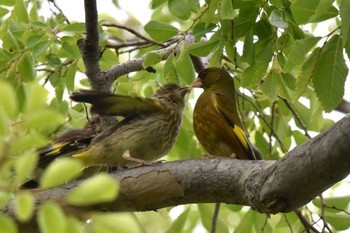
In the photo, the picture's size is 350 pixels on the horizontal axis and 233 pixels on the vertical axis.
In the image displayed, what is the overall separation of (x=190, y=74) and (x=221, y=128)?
894mm

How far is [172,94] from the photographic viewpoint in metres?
5.14

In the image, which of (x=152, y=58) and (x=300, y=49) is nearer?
(x=300, y=49)

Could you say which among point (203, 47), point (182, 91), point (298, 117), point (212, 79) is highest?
point (203, 47)

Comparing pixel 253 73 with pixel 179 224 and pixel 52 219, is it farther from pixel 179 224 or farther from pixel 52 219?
pixel 52 219

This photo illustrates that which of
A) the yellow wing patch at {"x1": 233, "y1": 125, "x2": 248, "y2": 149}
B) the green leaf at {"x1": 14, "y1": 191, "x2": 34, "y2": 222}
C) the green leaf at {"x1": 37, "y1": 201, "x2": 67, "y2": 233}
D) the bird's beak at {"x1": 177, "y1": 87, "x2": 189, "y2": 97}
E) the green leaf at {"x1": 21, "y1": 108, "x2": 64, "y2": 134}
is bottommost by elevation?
the yellow wing patch at {"x1": 233, "y1": 125, "x2": 248, "y2": 149}

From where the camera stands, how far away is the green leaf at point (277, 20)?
3.47 metres

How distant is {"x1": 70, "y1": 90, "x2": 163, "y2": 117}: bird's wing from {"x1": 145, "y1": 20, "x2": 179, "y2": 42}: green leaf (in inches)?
15.0

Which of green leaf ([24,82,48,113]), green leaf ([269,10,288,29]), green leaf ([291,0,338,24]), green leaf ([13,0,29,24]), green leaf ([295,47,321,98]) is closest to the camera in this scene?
green leaf ([24,82,48,113])

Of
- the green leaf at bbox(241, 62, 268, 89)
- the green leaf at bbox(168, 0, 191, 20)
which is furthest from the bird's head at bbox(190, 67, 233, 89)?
the green leaf at bbox(168, 0, 191, 20)

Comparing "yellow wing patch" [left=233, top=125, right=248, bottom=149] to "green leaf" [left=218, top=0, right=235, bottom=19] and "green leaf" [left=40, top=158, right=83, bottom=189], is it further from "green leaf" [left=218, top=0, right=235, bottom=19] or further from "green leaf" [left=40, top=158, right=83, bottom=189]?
"green leaf" [left=40, top=158, right=83, bottom=189]

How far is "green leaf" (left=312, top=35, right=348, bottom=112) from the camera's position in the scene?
127 inches

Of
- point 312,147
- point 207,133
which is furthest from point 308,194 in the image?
point 207,133

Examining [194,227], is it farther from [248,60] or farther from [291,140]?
[248,60]

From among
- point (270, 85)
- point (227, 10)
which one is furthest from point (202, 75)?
point (227, 10)
